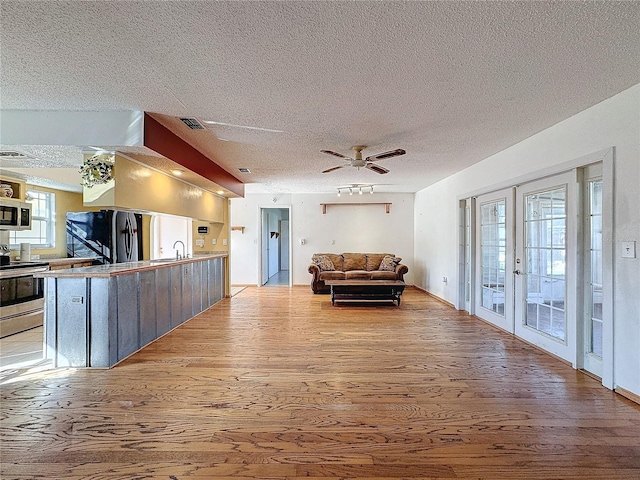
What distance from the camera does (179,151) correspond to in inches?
145

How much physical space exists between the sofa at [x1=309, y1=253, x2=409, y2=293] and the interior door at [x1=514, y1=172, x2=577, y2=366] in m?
3.15

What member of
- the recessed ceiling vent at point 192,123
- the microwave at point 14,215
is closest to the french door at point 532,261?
the recessed ceiling vent at point 192,123

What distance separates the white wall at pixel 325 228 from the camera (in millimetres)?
8445

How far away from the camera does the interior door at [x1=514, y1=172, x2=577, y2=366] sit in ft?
10.4

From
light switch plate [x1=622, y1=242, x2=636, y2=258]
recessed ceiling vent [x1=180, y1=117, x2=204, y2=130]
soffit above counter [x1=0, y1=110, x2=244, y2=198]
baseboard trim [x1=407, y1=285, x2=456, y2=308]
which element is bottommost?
baseboard trim [x1=407, y1=285, x2=456, y2=308]

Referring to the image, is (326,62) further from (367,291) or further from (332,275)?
(332,275)

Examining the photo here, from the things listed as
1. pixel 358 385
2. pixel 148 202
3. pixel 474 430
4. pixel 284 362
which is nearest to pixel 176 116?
pixel 148 202

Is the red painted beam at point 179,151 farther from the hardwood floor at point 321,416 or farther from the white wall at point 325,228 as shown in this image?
the white wall at point 325,228

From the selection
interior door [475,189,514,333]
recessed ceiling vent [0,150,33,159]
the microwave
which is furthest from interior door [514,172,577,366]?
the microwave

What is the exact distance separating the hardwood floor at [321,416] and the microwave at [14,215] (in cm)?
289

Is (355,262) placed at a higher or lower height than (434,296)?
higher

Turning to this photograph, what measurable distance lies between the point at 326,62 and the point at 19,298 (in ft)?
17.0

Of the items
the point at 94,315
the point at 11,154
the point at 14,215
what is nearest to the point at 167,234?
the point at 14,215

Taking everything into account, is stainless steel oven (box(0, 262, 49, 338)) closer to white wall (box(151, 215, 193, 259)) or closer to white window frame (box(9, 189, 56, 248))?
white window frame (box(9, 189, 56, 248))
